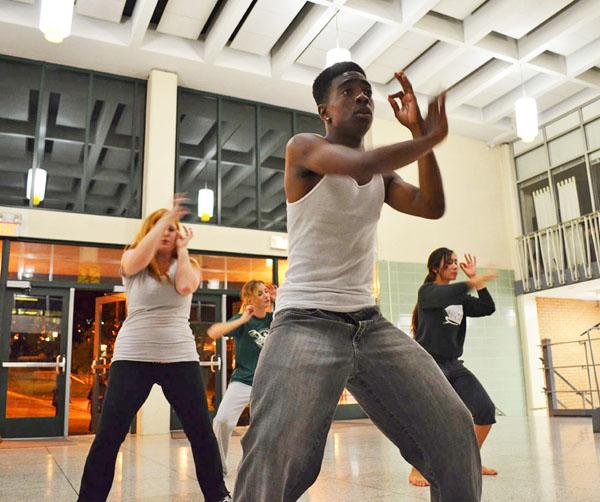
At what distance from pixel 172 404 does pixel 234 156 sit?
27.7ft

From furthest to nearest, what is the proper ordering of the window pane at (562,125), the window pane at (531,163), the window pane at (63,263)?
1. the window pane at (531,163)
2. the window pane at (562,125)
3. the window pane at (63,263)

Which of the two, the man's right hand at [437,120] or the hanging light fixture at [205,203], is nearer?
the man's right hand at [437,120]

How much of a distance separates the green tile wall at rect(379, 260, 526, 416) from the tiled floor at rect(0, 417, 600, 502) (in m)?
4.64

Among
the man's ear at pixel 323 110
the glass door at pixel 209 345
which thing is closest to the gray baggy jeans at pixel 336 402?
the man's ear at pixel 323 110

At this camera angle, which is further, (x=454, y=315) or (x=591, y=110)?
(x=591, y=110)

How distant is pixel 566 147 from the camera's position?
11.6 m

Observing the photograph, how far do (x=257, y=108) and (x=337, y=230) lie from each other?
Answer: 9.68 metres

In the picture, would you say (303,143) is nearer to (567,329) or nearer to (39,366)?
(39,366)

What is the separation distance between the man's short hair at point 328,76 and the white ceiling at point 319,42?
22.7 feet

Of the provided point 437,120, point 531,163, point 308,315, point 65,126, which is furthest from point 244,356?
point 531,163

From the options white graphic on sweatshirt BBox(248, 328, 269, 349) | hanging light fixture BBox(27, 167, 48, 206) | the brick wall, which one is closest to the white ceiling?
hanging light fixture BBox(27, 167, 48, 206)

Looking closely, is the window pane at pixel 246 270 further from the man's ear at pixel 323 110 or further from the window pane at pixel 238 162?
the man's ear at pixel 323 110

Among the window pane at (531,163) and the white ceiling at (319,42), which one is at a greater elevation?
the white ceiling at (319,42)

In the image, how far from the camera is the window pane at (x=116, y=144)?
30.9 feet
